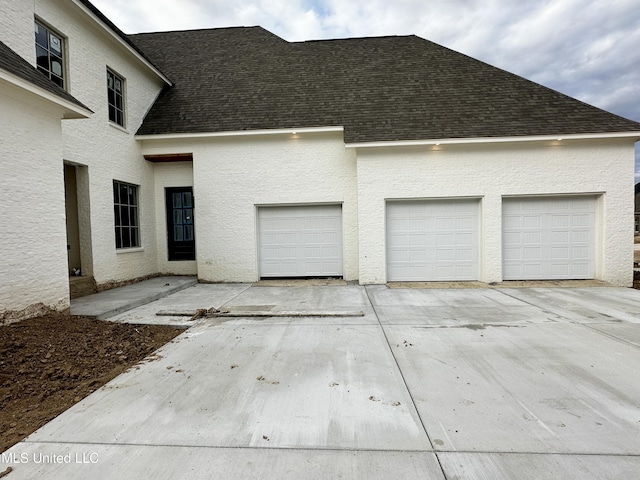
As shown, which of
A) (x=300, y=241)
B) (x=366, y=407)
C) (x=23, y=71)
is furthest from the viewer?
(x=300, y=241)

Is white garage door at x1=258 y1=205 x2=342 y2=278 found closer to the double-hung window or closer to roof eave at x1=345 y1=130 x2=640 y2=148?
roof eave at x1=345 y1=130 x2=640 y2=148

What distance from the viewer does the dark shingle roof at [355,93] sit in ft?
28.8

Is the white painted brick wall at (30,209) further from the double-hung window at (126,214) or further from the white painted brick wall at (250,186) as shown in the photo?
the white painted brick wall at (250,186)

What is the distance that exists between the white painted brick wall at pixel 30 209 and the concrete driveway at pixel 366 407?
260cm

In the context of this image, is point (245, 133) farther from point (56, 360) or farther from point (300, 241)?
point (56, 360)

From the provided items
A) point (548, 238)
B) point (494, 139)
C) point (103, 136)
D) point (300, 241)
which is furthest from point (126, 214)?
point (548, 238)

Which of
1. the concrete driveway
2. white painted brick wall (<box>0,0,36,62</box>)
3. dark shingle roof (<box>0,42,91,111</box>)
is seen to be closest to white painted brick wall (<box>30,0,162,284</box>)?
white painted brick wall (<box>0,0,36,62</box>)

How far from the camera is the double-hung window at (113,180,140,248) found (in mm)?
8859

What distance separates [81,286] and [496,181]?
1033cm

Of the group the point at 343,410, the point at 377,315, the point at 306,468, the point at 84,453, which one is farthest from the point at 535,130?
the point at 84,453

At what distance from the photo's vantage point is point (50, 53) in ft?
22.8

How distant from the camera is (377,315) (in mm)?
5969

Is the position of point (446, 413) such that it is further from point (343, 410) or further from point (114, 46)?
point (114, 46)

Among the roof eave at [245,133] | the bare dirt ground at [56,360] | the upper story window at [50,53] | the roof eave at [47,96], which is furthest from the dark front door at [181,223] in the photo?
the bare dirt ground at [56,360]
